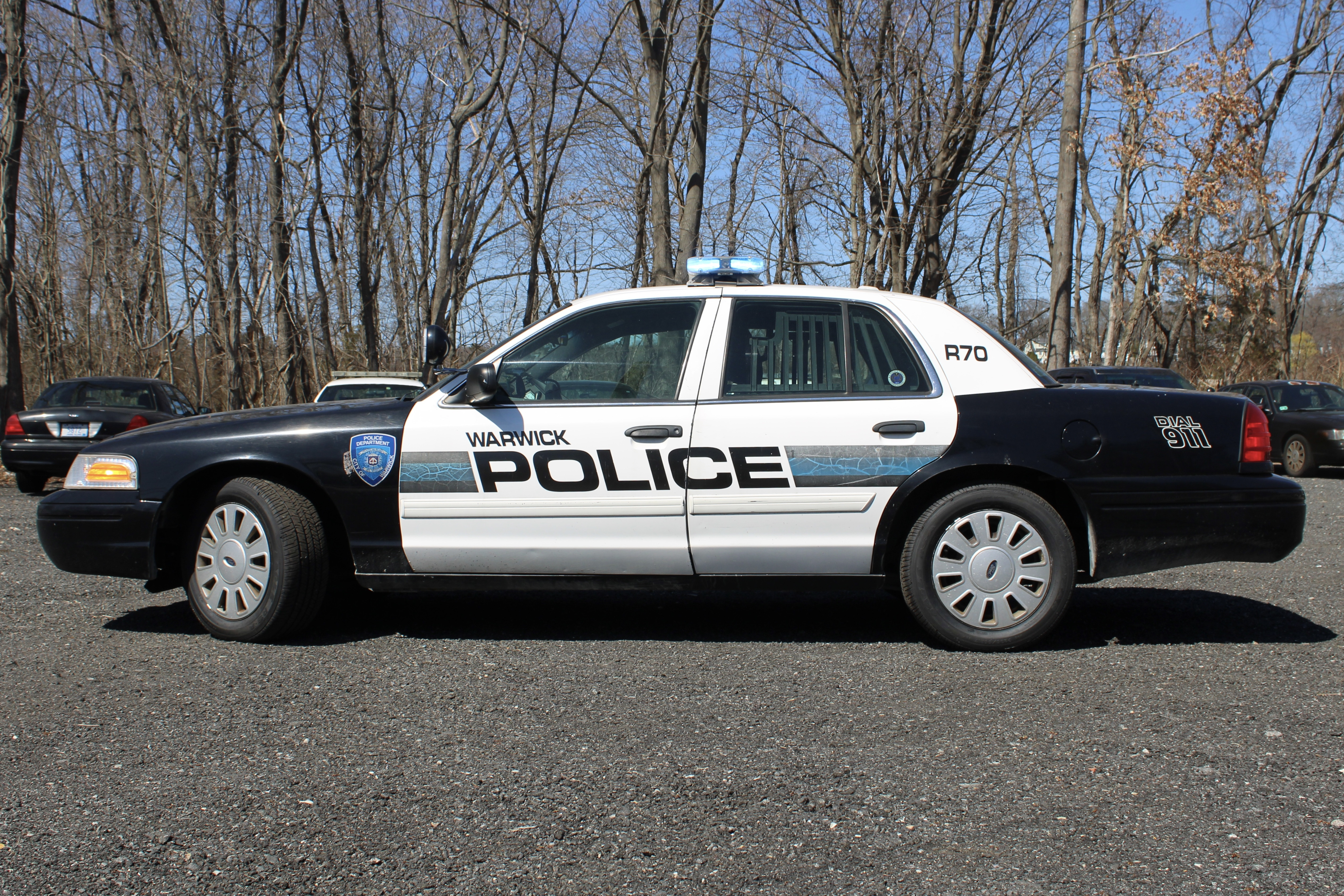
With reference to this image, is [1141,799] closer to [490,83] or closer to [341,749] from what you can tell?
[341,749]

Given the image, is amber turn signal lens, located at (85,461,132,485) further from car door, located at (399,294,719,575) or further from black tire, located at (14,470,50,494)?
black tire, located at (14,470,50,494)

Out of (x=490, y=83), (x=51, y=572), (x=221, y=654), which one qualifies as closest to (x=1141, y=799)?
(x=221, y=654)

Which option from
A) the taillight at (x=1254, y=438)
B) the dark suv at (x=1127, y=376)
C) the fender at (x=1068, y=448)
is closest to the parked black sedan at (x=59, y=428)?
the fender at (x=1068, y=448)

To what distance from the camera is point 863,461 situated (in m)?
4.64

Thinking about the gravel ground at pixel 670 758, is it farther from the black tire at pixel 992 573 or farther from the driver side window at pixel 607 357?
the driver side window at pixel 607 357

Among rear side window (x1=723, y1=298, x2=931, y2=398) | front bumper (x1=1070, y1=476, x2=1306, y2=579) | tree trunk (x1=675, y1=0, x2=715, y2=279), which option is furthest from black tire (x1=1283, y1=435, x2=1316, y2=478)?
rear side window (x1=723, y1=298, x2=931, y2=398)

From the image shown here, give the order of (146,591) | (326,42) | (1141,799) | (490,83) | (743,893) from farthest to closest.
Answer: (326,42) → (490,83) → (146,591) → (1141,799) → (743,893)

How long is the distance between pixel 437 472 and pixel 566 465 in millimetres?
581

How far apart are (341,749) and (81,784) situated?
74 cm

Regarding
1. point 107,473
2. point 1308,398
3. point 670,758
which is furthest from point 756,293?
point 1308,398

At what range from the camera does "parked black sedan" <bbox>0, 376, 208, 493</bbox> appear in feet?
40.6

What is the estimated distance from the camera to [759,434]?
4656 mm

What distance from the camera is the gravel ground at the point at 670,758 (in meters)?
2.64

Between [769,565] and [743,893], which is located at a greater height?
[769,565]
